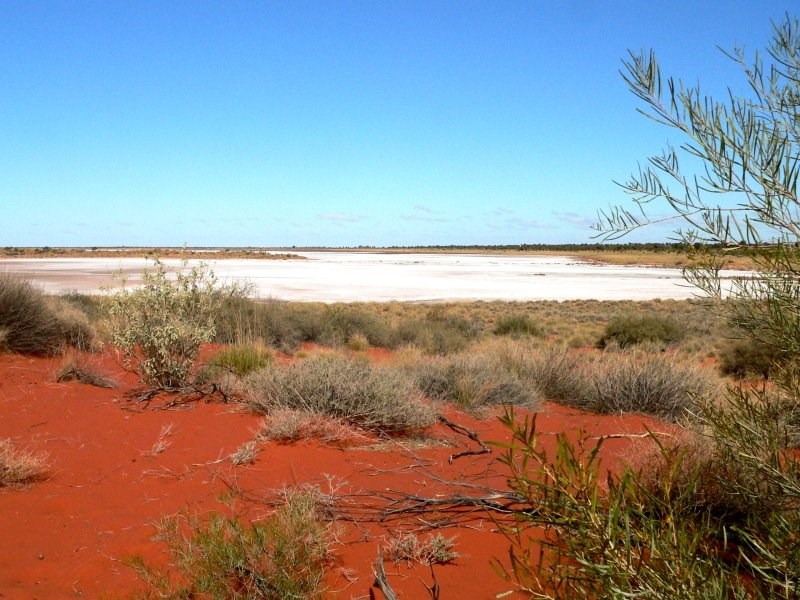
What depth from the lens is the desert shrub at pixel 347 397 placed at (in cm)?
640

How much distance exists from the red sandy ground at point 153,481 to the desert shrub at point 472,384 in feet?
1.87

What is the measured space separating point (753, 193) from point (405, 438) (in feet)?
16.1

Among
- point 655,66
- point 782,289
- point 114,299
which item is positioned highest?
point 655,66

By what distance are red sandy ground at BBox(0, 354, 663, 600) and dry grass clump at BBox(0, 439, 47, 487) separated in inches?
4.6

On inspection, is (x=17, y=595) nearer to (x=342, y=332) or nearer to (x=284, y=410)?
(x=284, y=410)

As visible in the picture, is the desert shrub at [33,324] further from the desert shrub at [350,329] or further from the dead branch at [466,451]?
the dead branch at [466,451]

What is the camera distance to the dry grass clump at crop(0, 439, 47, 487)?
15.7 ft

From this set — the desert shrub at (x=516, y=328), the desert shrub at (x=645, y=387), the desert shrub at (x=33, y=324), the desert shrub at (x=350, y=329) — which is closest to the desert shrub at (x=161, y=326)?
the desert shrub at (x=33, y=324)

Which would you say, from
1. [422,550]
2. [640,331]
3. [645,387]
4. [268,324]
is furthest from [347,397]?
[640,331]

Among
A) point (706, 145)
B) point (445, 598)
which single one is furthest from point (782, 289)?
point (445, 598)

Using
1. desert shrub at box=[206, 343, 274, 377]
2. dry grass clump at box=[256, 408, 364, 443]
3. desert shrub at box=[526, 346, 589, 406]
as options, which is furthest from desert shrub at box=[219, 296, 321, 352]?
dry grass clump at box=[256, 408, 364, 443]

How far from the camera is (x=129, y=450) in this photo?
5766 mm

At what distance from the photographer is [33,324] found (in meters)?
10.7

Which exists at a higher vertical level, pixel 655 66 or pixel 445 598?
pixel 655 66
